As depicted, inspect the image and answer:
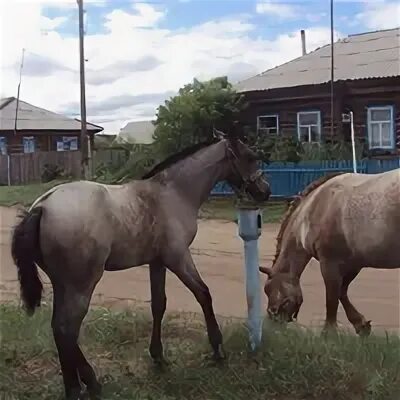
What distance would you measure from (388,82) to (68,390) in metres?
20.0

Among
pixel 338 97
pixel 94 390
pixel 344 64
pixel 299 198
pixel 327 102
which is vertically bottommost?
pixel 94 390

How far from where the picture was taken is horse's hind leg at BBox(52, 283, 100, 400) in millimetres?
4340

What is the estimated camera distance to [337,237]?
5723 millimetres

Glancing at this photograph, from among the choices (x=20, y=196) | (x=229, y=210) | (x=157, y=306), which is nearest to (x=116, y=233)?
Result: (x=157, y=306)

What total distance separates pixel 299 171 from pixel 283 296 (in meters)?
13.5

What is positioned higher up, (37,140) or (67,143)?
(37,140)

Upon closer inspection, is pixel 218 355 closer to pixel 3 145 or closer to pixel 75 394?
pixel 75 394

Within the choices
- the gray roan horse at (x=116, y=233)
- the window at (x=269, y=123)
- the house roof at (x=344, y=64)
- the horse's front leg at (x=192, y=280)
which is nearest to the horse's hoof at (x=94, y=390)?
the gray roan horse at (x=116, y=233)

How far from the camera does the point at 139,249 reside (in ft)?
15.4

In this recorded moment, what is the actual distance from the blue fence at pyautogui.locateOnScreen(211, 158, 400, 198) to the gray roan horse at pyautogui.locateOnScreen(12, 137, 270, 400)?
1389 cm

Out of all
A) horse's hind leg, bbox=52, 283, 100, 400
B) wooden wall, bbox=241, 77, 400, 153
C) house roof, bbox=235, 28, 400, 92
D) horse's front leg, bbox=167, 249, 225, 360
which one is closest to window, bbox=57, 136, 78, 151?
house roof, bbox=235, 28, 400, 92

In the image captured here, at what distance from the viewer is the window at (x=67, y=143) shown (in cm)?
4069

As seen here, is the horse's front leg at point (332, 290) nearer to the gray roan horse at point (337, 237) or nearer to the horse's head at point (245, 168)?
the gray roan horse at point (337, 237)

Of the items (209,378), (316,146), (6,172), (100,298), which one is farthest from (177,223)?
(6,172)
